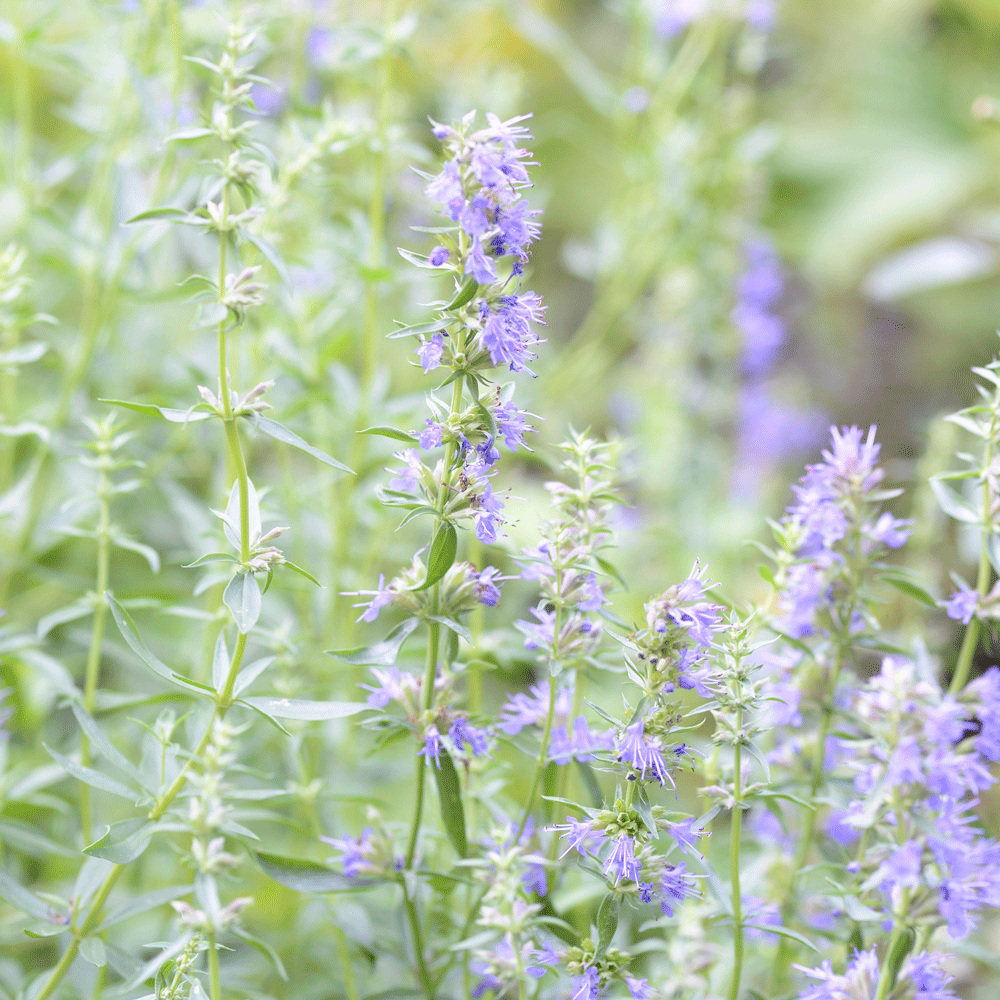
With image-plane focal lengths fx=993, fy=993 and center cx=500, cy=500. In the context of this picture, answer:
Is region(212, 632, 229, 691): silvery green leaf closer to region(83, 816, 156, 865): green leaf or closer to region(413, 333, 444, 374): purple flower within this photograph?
region(83, 816, 156, 865): green leaf

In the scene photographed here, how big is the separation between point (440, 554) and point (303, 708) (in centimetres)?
18

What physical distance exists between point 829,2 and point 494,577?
3.88m

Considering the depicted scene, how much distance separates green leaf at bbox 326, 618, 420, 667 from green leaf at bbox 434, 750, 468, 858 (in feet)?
0.38

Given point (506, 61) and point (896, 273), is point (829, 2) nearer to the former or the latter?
point (506, 61)

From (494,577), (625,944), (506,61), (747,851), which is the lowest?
(625,944)

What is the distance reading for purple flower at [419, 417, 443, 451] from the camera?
81 centimetres

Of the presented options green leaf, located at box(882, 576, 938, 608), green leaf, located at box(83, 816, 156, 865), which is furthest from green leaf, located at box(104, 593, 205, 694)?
green leaf, located at box(882, 576, 938, 608)

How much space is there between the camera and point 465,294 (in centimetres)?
78

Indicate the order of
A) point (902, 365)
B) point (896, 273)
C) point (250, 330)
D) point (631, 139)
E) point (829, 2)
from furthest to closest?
1. point (829, 2)
2. point (902, 365)
3. point (631, 139)
4. point (896, 273)
5. point (250, 330)

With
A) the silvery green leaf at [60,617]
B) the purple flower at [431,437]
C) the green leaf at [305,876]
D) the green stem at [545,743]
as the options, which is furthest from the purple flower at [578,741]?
the silvery green leaf at [60,617]

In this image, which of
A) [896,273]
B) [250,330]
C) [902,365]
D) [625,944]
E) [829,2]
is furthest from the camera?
[829,2]

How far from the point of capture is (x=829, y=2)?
3.94 meters

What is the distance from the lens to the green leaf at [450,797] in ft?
2.99

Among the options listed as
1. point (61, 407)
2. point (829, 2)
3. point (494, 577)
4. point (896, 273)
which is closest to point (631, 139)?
point (896, 273)
